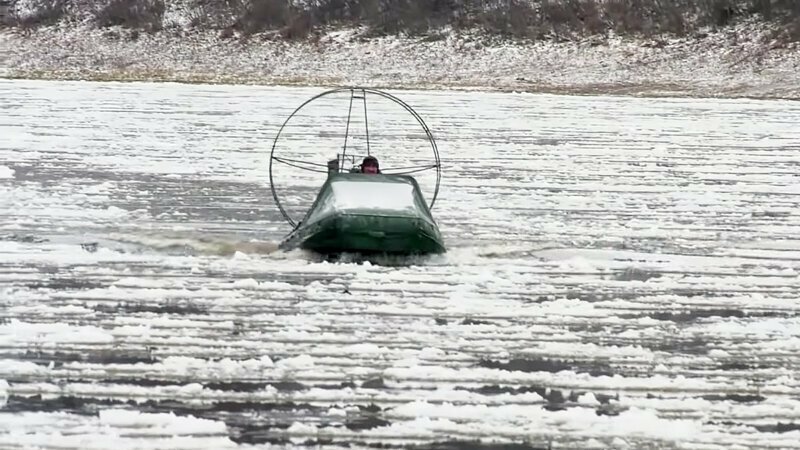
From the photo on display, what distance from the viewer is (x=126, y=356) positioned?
424 centimetres

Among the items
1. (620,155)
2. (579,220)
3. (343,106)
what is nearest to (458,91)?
(343,106)

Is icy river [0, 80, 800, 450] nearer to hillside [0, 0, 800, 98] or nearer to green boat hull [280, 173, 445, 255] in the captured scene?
green boat hull [280, 173, 445, 255]

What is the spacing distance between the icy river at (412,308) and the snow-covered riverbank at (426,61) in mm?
7494

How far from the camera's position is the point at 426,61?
18.6m

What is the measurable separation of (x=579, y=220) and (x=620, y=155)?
9.37 feet

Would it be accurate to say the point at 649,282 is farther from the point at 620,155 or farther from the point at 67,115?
the point at 67,115

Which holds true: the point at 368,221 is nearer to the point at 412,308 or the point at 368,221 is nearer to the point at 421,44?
the point at 412,308

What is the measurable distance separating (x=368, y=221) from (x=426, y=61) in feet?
44.8

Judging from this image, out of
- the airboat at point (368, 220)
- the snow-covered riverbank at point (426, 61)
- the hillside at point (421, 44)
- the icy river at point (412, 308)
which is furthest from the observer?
the hillside at point (421, 44)

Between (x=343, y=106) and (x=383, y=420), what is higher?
(x=343, y=106)

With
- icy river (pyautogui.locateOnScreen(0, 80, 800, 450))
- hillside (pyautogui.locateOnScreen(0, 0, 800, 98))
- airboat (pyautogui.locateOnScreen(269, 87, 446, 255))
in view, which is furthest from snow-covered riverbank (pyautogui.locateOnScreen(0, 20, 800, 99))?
Result: airboat (pyautogui.locateOnScreen(269, 87, 446, 255))

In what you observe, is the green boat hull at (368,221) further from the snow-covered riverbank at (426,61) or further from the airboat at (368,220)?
the snow-covered riverbank at (426,61)

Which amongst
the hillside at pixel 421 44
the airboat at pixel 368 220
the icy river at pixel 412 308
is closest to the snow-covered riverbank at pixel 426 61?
the hillside at pixel 421 44

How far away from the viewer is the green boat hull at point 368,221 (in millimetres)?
5375
